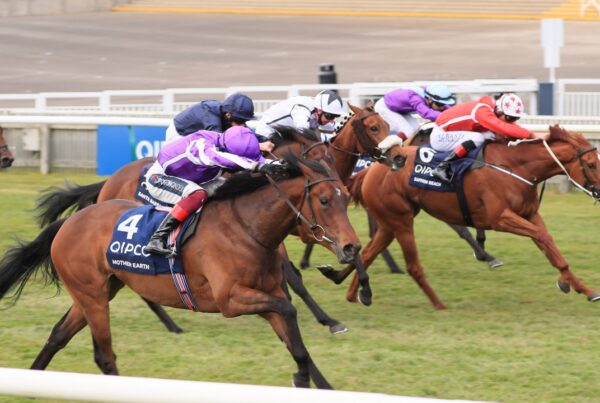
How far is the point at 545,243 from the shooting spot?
8.16m

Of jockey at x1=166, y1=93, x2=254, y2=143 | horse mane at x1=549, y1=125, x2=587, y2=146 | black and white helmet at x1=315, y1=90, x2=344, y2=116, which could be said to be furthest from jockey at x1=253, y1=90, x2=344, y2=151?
horse mane at x1=549, y1=125, x2=587, y2=146

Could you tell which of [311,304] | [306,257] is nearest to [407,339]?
[311,304]

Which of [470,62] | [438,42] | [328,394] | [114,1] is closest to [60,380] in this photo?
[328,394]

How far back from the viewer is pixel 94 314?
6121 millimetres

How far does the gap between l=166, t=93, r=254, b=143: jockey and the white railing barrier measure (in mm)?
3944

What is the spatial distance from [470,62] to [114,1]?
1555 cm

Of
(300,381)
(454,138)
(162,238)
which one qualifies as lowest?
(300,381)

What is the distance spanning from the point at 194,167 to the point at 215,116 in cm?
100

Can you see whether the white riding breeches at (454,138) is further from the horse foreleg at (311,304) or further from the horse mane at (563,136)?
the horse foreleg at (311,304)

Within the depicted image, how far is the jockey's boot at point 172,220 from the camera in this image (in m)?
6.00

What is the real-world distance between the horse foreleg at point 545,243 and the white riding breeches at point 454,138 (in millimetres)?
680

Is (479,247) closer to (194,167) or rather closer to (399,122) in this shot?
(399,122)

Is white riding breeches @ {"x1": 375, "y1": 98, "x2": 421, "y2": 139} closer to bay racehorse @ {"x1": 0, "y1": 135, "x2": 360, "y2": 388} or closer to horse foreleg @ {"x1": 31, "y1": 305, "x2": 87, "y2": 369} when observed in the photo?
bay racehorse @ {"x1": 0, "y1": 135, "x2": 360, "y2": 388}

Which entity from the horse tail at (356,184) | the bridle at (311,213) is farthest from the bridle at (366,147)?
the bridle at (311,213)
